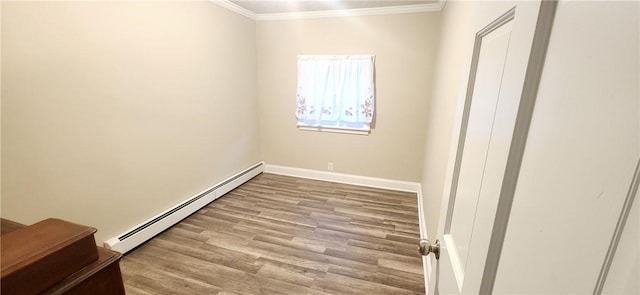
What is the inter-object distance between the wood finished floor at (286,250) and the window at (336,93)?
3.34ft

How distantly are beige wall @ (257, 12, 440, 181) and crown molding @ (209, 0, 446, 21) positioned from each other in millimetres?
53

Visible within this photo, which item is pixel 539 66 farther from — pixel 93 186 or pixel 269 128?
pixel 269 128

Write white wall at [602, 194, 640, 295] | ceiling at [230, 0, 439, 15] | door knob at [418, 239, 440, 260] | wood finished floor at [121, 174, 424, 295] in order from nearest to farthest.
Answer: white wall at [602, 194, 640, 295] < door knob at [418, 239, 440, 260] < wood finished floor at [121, 174, 424, 295] < ceiling at [230, 0, 439, 15]

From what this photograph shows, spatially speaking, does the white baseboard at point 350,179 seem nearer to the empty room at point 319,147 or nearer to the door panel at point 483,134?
the empty room at point 319,147

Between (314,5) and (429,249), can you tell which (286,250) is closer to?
(429,249)

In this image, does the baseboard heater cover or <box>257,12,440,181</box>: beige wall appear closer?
the baseboard heater cover

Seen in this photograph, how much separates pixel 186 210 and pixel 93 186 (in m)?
0.92

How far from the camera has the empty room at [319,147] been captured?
31 cm

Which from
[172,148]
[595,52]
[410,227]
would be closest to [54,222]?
[595,52]

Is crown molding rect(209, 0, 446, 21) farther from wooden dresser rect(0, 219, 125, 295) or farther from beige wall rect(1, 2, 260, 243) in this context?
wooden dresser rect(0, 219, 125, 295)

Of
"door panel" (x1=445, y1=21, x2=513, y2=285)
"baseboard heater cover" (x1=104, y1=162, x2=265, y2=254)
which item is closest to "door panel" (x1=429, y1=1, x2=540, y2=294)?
"door panel" (x1=445, y1=21, x2=513, y2=285)

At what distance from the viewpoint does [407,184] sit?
3457 mm

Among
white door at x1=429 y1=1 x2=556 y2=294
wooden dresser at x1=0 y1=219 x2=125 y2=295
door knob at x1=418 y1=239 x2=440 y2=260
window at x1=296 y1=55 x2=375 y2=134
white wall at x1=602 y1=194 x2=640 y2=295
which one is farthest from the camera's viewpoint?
window at x1=296 y1=55 x2=375 y2=134

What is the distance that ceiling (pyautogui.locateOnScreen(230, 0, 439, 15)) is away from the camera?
2844 mm
